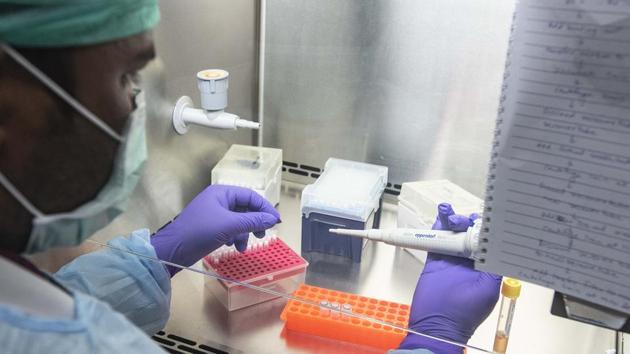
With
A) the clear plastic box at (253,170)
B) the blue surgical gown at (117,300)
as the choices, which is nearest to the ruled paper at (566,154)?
the blue surgical gown at (117,300)

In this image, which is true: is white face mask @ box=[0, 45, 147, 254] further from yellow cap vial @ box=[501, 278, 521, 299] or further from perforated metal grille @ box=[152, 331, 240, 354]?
yellow cap vial @ box=[501, 278, 521, 299]

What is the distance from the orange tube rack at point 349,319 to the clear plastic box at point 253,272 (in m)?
0.06

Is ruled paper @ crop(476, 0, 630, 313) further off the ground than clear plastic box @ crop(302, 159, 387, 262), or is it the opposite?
ruled paper @ crop(476, 0, 630, 313)

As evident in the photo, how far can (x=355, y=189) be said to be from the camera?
1.38 metres

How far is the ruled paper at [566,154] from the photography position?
69cm

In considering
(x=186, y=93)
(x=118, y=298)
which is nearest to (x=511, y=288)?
(x=118, y=298)

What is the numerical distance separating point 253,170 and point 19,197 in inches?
32.3

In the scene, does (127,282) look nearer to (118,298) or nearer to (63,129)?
(118,298)

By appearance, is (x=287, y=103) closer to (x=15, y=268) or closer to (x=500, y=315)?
(x=500, y=315)

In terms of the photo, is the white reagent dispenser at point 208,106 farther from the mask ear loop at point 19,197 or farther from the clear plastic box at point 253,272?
the mask ear loop at point 19,197

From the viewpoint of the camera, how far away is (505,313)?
3.63ft

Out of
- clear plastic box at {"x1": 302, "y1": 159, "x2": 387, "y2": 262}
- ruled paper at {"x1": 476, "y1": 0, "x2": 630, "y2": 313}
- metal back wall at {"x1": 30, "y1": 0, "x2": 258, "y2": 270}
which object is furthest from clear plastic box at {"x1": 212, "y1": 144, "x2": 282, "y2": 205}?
ruled paper at {"x1": 476, "y1": 0, "x2": 630, "y2": 313}

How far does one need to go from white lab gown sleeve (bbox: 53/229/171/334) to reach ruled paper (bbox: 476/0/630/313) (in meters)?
0.67

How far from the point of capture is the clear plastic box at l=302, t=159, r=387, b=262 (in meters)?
1.29
